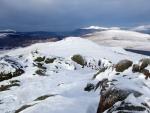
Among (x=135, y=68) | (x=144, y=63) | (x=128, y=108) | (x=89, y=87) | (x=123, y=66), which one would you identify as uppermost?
(x=128, y=108)

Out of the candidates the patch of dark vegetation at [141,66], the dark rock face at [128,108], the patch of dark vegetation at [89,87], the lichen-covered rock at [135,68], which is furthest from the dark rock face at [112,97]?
the patch of dark vegetation at [89,87]

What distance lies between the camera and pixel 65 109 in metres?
41.0

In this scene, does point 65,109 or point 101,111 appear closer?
point 101,111

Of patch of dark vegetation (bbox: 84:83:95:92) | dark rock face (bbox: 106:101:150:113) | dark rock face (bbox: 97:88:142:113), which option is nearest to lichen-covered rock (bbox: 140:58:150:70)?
patch of dark vegetation (bbox: 84:83:95:92)

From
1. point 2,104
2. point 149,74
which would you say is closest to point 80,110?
point 149,74

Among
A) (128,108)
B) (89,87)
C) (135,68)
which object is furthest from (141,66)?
(128,108)

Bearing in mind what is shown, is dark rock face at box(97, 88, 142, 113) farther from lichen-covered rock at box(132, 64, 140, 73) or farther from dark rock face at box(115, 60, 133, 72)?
dark rock face at box(115, 60, 133, 72)

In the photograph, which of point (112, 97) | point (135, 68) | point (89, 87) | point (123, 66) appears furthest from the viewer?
point (123, 66)

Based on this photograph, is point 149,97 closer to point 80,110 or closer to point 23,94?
point 80,110

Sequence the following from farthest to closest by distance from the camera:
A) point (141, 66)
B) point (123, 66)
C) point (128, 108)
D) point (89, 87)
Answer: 1. point (123, 66)
2. point (89, 87)
3. point (141, 66)
4. point (128, 108)

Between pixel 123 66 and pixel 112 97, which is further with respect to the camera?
pixel 123 66

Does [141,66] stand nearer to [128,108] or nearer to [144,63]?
[144,63]

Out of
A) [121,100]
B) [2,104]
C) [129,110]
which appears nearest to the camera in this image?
[129,110]

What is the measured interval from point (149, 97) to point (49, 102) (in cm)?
1500
